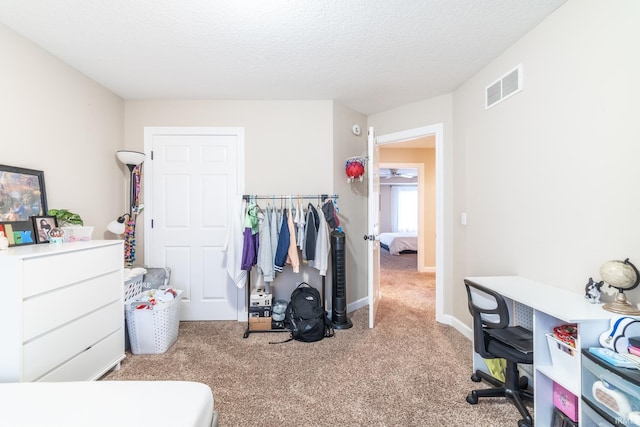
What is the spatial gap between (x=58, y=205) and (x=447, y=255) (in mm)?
3618

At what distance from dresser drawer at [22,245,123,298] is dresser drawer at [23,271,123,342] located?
0.04 metres

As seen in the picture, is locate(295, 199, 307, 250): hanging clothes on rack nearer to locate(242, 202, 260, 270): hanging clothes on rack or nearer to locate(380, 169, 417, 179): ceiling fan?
locate(242, 202, 260, 270): hanging clothes on rack

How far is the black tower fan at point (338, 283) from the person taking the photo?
295 cm

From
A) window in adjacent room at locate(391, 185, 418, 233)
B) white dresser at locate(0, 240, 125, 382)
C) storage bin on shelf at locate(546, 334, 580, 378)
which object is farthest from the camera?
window in adjacent room at locate(391, 185, 418, 233)

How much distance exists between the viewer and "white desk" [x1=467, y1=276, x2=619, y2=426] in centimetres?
124

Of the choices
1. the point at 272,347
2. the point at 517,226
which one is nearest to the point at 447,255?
the point at 517,226

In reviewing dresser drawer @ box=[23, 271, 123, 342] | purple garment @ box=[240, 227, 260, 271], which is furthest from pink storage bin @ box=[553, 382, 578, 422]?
dresser drawer @ box=[23, 271, 123, 342]

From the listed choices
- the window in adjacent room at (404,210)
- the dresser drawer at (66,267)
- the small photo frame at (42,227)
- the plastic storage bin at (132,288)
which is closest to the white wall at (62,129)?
the small photo frame at (42,227)

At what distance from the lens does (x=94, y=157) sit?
2666 mm

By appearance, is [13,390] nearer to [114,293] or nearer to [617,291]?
[114,293]

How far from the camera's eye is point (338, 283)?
2971mm

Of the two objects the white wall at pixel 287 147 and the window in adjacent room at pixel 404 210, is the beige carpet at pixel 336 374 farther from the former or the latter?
the window in adjacent room at pixel 404 210

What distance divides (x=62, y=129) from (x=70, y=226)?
0.82 meters

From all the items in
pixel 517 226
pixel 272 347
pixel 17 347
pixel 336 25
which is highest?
pixel 336 25
